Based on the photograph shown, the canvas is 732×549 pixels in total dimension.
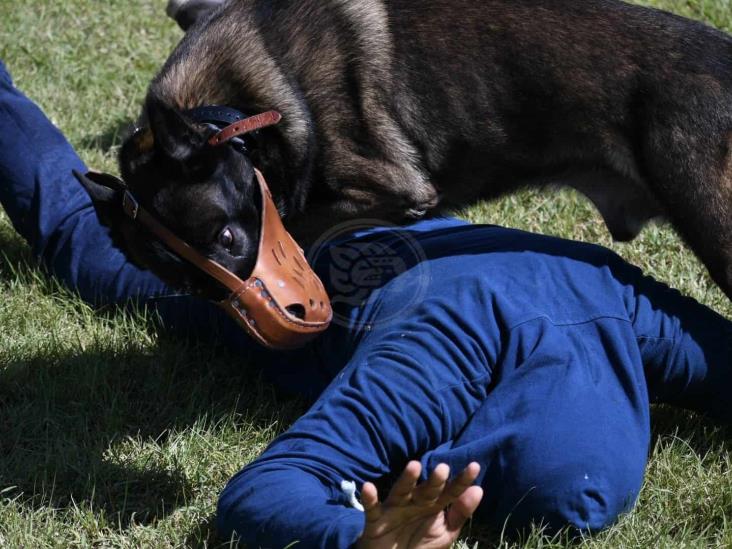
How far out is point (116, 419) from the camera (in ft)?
9.64

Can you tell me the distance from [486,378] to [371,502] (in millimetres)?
659

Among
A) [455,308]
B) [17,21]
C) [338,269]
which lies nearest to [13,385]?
[338,269]

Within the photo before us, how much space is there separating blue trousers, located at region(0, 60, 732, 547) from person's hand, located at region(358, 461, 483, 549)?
0.10 meters

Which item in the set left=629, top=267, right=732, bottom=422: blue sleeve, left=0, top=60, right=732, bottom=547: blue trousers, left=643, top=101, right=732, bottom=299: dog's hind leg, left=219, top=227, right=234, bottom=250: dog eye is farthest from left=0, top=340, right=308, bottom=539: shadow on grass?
left=643, top=101, right=732, bottom=299: dog's hind leg

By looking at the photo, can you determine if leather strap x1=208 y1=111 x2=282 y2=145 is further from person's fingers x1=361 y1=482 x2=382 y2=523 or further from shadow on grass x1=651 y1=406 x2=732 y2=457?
shadow on grass x1=651 y1=406 x2=732 y2=457

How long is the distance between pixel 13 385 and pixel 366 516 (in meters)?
1.49

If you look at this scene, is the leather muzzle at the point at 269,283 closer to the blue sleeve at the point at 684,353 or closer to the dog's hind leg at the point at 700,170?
the blue sleeve at the point at 684,353

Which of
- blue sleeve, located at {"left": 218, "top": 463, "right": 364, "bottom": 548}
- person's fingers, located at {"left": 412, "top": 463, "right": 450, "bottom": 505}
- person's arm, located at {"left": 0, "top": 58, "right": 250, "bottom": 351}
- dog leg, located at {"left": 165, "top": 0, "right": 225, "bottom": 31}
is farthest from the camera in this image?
dog leg, located at {"left": 165, "top": 0, "right": 225, "bottom": 31}

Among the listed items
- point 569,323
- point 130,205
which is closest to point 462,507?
point 569,323

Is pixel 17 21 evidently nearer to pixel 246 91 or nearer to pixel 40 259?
pixel 40 259

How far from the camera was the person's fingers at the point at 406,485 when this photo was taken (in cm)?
193

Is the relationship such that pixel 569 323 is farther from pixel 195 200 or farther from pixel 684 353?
pixel 195 200

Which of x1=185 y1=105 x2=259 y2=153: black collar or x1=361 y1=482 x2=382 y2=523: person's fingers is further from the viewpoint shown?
x1=185 y1=105 x2=259 y2=153: black collar

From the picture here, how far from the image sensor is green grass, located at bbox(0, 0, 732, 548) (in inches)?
98.6
